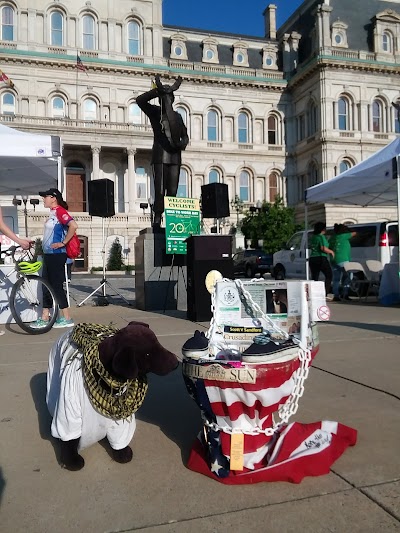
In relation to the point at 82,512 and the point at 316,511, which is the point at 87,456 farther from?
the point at 316,511

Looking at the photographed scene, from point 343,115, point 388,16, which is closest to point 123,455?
point 343,115

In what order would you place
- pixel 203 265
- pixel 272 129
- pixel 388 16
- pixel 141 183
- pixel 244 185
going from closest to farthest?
pixel 203 265 → pixel 141 183 → pixel 388 16 → pixel 244 185 → pixel 272 129

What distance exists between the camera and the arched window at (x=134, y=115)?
1759 inches

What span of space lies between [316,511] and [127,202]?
44.5 metres

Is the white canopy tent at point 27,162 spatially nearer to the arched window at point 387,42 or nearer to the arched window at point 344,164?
the arched window at point 344,164

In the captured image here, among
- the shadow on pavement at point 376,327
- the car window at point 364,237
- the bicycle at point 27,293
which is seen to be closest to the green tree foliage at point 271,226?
the car window at point 364,237

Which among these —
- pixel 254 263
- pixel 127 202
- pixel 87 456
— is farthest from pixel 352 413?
pixel 127 202

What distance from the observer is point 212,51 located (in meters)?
49.0

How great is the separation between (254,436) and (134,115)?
149ft

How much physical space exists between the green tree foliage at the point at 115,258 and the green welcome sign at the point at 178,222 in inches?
1276

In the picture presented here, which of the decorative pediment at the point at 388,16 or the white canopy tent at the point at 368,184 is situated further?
the decorative pediment at the point at 388,16

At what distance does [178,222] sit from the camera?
9.49 meters

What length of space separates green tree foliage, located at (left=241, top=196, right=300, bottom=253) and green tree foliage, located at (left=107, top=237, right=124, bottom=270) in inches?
428

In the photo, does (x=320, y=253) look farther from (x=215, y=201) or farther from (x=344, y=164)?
(x=344, y=164)
